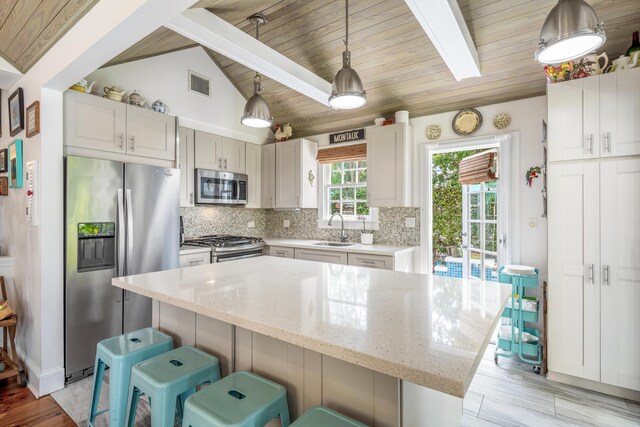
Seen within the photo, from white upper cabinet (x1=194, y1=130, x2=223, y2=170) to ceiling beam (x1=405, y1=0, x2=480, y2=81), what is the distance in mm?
2680

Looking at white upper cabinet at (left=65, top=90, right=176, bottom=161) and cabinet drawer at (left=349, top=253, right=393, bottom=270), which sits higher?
white upper cabinet at (left=65, top=90, right=176, bottom=161)

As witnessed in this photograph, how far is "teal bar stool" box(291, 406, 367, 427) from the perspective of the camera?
107cm

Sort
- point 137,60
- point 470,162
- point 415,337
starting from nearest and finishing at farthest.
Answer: point 415,337 → point 137,60 → point 470,162

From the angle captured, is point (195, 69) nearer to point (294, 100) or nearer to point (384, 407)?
point (294, 100)

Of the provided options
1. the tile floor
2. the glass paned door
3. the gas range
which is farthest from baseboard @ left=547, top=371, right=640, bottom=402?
the gas range

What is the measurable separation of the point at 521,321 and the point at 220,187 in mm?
3380

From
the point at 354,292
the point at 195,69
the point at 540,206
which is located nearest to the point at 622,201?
the point at 540,206

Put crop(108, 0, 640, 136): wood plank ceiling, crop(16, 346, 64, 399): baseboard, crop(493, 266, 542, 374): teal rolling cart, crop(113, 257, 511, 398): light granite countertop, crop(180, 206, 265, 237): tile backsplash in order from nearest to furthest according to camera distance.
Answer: crop(113, 257, 511, 398): light granite countertop, crop(16, 346, 64, 399): baseboard, crop(108, 0, 640, 136): wood plank ceiling, crop(493, 266, 542, 374): teal rolling cart, crop(180, 206, 265, 237): tile backsplash

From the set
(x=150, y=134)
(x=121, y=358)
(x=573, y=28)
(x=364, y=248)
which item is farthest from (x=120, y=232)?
(x=573, y=28)

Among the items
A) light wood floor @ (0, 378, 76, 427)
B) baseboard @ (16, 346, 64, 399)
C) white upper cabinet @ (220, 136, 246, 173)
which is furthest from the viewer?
white upper cabinet @ (220, 136, 246, 173)

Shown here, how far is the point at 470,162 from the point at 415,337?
327 centimetres

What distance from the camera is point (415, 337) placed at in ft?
3.32

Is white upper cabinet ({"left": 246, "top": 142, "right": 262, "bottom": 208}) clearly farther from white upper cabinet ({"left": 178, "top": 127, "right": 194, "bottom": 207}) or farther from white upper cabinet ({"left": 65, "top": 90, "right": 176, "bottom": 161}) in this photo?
white upper cabinet ({"left": 65, "top": 90, "right": 176, "bottom": 161})

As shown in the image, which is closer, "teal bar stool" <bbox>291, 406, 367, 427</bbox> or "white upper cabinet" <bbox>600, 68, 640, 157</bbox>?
"teal bar stool" <bbox>291, 406, 367, 427</bbox>
